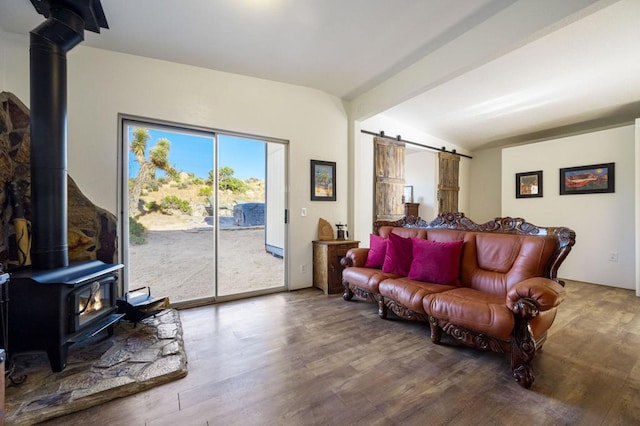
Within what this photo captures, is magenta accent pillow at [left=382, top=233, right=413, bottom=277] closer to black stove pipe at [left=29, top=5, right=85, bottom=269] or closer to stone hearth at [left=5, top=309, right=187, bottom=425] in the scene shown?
stone hearth at [left=5, top=309, right=187, bottom=425]

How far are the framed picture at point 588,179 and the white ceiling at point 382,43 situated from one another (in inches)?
38.4

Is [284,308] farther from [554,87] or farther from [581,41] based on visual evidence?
[554,87]

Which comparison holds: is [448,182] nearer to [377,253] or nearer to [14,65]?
[377,253]

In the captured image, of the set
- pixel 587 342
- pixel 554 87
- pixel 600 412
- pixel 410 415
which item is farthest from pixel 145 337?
pixel 554 87

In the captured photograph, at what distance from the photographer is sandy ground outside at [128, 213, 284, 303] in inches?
123

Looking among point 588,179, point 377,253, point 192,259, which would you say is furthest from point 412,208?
point 192,259

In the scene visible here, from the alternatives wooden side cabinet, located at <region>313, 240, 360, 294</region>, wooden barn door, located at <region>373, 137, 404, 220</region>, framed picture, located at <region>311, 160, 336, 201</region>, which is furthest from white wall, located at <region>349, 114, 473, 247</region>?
wooden side cabinet, located at <region>313, 240, 360, 294</region>

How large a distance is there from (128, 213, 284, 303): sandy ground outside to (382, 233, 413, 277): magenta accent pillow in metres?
1.69

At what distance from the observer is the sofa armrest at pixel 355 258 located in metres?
3.42

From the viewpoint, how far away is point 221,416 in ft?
4.90

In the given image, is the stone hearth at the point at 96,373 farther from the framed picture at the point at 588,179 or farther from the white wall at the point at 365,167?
the framed picture at the point at 588,179

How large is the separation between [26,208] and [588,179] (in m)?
7.56

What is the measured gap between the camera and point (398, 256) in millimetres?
3080

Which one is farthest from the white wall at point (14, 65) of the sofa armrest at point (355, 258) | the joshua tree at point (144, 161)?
the sofa armrest at point (355, 258)
